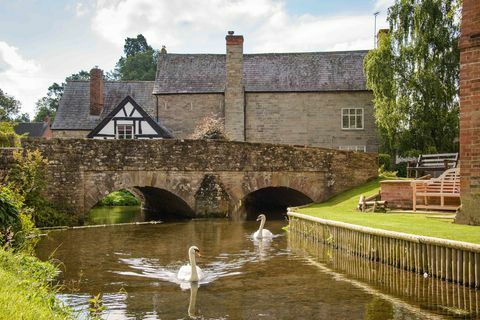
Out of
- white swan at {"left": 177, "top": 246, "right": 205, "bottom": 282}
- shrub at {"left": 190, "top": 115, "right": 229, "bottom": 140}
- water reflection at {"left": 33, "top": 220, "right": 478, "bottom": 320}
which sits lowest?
water reflection at {"left": 33, "top": 220, "right": 478, "bottom": 320}

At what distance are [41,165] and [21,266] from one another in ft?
46.9

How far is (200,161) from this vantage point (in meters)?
→ 26.1

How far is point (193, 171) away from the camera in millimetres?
26047

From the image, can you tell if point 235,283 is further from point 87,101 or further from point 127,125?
point 87,101

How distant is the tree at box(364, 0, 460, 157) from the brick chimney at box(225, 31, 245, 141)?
8497mm

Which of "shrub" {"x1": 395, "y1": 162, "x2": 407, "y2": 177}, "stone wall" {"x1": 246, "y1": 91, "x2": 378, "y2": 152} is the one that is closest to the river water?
"shrub" {"x1": 395, "y1": 162, "x2": 407, "y2": 177}

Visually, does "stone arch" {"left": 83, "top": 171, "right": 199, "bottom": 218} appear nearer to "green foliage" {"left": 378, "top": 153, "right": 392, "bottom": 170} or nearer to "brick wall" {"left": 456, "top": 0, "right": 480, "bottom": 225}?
"green foliage" {"left": 378, "top": 153, "right": 392, "bottom": 170}

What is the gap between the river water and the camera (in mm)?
9555

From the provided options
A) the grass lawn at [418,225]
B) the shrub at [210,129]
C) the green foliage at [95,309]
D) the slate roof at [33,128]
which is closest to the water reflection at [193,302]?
the green foliage at [95,309]

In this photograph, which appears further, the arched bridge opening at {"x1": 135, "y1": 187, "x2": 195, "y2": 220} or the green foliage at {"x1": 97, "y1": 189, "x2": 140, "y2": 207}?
the green foliage at {"x1": 97, "y1": 189, "x2": 140, "y2": 207}

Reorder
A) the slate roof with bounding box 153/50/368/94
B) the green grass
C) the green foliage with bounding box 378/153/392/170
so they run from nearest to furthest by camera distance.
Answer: the green grass < the green foliage with bounding box 378/153/392/170 < the slate roof with bounding box 153/50/368/94

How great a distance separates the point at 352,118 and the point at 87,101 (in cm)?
1844

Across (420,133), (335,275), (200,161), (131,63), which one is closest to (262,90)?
(420,133)

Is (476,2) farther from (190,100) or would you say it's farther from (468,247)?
(190,100)
